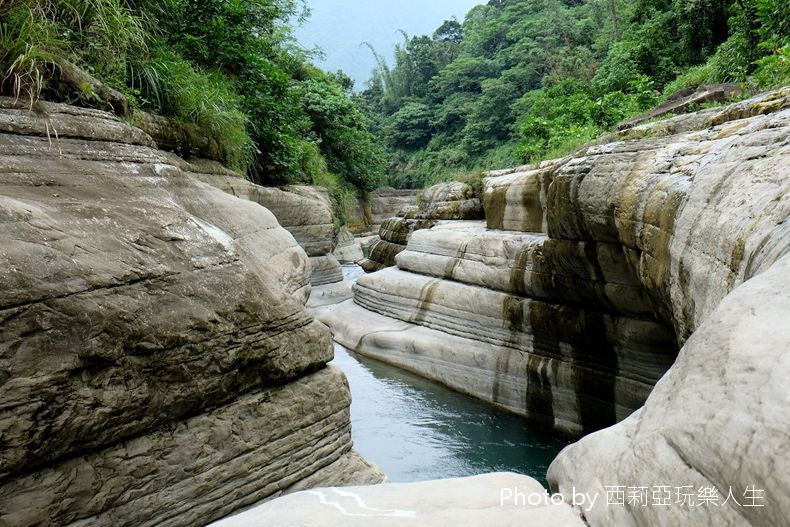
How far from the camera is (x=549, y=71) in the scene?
2705cm

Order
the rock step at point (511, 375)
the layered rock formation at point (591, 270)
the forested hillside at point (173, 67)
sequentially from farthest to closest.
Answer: the rock step at point (511, 375) → the forested hillside at point (173, 67) → the layered rock formation at point (591, 270)

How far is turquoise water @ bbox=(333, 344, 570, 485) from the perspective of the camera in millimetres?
4902

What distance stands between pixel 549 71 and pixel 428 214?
21390 mm

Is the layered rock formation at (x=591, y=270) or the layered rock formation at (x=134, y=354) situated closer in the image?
the layered rock formation at (x=134, y=354)

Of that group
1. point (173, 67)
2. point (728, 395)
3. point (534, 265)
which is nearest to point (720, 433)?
point (728, 395)

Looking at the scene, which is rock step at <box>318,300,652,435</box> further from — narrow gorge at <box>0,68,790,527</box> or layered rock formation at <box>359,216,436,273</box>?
layered rock formation at <box>359,216,436,273</box>

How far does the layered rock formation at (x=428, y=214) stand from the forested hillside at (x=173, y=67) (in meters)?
2.34

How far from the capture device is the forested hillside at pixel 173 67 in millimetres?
3342

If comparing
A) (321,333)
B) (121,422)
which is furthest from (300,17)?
(121,422)

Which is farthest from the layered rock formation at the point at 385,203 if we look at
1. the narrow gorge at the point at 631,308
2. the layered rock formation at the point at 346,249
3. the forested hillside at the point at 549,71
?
the narrow gorge at the point at 631,308

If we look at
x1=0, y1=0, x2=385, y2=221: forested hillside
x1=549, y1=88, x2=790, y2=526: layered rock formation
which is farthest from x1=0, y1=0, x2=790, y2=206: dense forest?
x1=549, y1=88, x2=790, y2=526: layered rock formation

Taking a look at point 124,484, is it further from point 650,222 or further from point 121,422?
point 650,222

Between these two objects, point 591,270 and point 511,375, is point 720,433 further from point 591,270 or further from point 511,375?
point 511,375

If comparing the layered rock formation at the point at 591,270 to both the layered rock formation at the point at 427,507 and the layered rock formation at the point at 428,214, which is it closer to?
the layered rock formation at the point at 428,214
